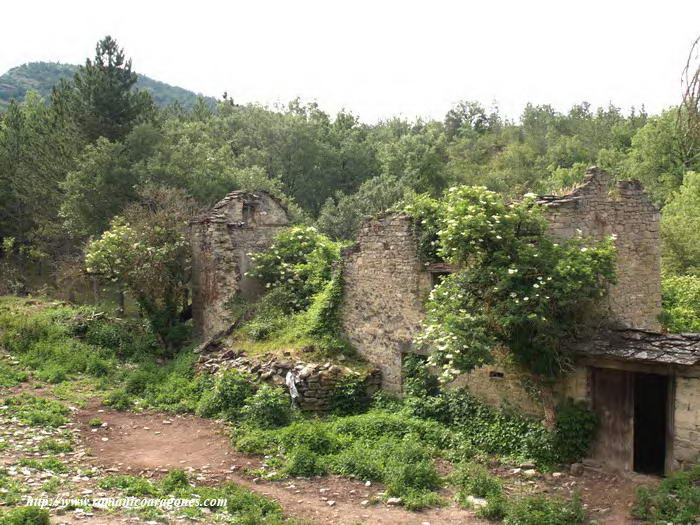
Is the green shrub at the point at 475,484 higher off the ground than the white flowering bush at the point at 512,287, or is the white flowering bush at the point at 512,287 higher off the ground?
the white flowering bush at the point at 512,287

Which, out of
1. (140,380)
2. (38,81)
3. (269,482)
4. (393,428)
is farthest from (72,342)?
(38,81)

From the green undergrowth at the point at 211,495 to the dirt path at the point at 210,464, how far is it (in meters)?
0.35

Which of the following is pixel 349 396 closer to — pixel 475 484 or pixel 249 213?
pixel 475 484

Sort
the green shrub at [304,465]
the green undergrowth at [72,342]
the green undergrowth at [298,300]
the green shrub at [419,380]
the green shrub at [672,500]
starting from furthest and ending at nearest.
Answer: the green undergrowth at [72,342], the green undergrowth at [298,300], the green shrub at [419,380], the green shrub at [304,465], the green shrub at [672,500]

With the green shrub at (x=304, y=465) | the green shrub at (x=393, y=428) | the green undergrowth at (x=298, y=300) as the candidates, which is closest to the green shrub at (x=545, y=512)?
the green shrub at (x=393, y=428)

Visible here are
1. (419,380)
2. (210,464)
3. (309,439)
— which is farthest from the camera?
(419,380)

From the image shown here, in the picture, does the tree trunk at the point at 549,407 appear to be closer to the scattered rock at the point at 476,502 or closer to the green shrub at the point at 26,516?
the scattered rock at the point at 476,502

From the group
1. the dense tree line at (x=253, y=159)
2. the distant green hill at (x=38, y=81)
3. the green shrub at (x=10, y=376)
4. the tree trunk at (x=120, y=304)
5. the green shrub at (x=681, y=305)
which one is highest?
the distant green hill at (x=38, y=81)

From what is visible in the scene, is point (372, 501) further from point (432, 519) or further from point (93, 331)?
point (93, 331)

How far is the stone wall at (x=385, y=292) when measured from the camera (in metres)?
12.2

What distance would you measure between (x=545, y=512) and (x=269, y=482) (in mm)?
4052

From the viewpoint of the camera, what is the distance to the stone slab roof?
8.20 meters

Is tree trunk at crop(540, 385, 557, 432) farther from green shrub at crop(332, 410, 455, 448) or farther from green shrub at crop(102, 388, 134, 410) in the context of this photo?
green shrub at crop(102, 388, 134, 410)

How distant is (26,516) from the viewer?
21.4 ft
